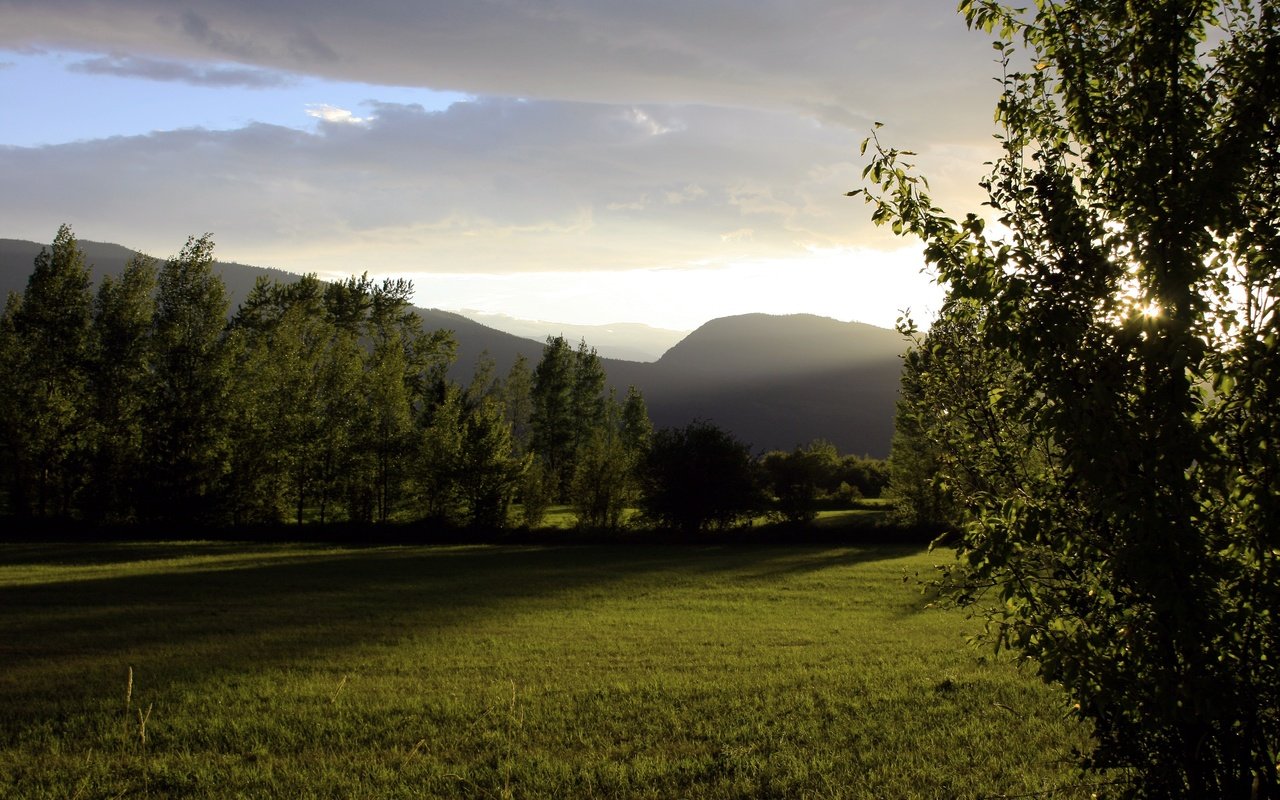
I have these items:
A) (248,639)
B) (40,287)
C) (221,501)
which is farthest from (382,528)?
(248,639)

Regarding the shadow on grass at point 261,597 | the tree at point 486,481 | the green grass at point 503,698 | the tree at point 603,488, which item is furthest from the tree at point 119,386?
the tree at point 603,488

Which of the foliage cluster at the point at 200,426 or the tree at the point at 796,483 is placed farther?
the tree at the point at 796,483

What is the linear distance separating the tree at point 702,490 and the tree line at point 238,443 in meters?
0.10

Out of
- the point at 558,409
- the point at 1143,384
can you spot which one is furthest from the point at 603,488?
the point at 1143,384

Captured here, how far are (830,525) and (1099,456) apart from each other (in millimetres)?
47641

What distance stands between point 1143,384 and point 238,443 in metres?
54.5

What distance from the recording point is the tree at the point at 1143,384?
158 inches

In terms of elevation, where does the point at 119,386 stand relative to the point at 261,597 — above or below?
above

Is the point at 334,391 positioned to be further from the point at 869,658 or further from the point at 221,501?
the point at 869,658

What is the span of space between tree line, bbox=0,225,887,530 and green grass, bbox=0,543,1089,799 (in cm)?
2366

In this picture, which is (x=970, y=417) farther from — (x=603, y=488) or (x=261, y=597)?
(x=603, y=488)

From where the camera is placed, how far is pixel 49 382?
47.4 m

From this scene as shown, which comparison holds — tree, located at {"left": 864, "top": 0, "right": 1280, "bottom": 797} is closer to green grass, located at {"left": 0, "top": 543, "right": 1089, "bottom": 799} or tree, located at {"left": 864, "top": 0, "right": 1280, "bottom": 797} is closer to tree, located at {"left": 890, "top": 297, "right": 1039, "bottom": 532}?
tree, located at {"left": 890, "top": 297, "right": 1039, "bottom": 532}

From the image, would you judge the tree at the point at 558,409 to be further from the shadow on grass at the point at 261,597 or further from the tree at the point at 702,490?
the shadow on grass at the point at 261,597
